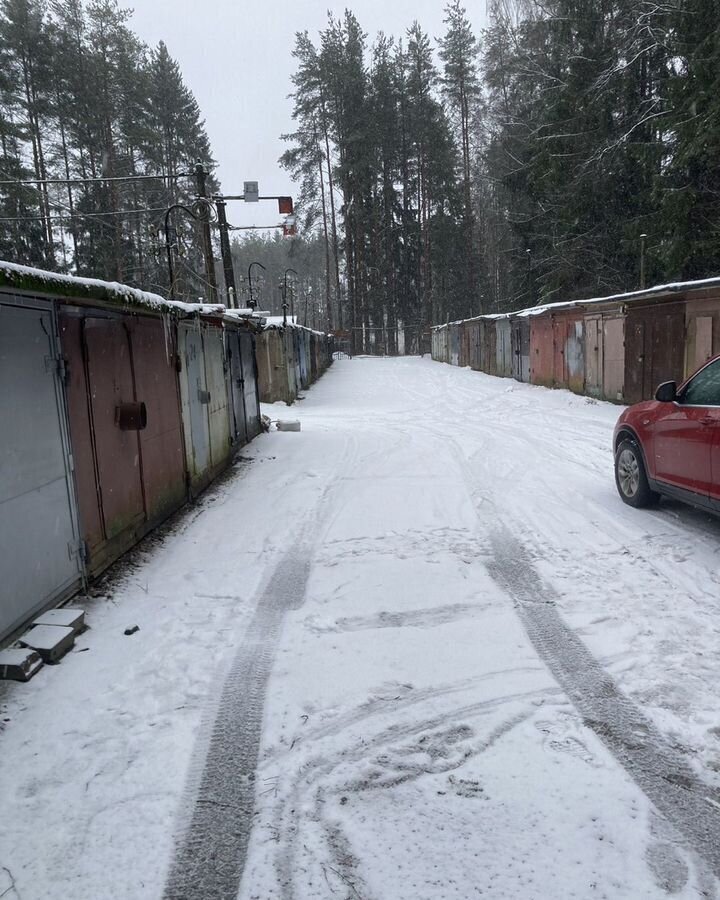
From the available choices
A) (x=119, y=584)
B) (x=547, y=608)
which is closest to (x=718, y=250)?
(x=547, y=608)

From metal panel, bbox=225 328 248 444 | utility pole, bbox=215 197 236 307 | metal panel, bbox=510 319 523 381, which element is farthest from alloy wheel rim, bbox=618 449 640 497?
metal panel, bbox=510 319 523 381

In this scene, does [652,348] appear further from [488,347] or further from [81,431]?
[488,347]

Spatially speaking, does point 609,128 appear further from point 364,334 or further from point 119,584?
point 364,334

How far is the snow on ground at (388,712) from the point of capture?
2.21m

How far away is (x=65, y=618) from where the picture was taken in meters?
4.01

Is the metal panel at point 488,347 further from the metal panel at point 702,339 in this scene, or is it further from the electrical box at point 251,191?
the metal panel at point 702,339

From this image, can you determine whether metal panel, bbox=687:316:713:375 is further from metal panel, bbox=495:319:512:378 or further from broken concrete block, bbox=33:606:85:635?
metal panel, bbox=495:319:512:378

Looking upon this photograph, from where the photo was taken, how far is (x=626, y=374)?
48.6 feet

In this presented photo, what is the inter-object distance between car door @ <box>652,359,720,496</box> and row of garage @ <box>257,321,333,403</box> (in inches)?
356

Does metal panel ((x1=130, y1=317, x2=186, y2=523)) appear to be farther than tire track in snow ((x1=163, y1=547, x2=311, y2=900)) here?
Yes

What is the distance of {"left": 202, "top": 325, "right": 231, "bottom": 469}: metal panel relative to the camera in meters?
8.91

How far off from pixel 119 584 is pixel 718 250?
65.6 ft

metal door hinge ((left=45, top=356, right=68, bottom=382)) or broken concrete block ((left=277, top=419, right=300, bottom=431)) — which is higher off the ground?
metal door hinge ((left=45, top=356, right=68, bottom=382))

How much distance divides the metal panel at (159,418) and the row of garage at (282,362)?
6.40 meters
